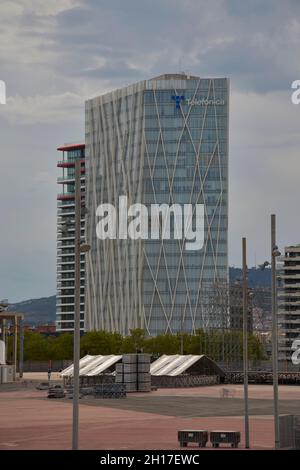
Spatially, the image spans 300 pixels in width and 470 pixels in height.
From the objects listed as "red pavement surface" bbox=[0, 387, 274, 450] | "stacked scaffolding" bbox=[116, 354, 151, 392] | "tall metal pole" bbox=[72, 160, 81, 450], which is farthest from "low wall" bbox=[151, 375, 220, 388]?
"tall metal pole" bbox=[72, 160, 81, 450]

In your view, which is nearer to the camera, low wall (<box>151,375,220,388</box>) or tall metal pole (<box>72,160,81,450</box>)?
tall metal pole (<box>72,160,81,450</box>)

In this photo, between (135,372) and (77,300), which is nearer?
(77,300)

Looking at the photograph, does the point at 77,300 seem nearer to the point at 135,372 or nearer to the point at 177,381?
the point at 135,372

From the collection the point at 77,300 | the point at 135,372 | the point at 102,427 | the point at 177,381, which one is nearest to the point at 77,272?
the point at 77,300

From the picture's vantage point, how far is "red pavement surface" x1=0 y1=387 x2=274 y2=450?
2128 inches

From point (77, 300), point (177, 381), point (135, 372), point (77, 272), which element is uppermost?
point (77, 272)

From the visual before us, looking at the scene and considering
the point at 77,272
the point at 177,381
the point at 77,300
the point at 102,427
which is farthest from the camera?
the point at 177,381

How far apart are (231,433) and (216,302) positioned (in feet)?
426

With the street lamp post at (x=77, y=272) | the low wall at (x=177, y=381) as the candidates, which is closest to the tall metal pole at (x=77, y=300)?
the street lamp post at (x=77, y=272)

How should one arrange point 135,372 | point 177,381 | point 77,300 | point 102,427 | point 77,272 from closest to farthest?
point 77,272 → point 77,300 → point 102,427 → point 135,372 → point 177,381

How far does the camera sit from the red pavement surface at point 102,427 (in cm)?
5406

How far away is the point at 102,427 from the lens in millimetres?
66375

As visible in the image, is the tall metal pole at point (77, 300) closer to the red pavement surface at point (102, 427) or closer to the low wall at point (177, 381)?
the red pavement surface at point (102, 427)

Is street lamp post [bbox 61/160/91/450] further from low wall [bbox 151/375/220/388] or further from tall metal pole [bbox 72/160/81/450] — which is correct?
low wall [bbox 151/375/220/388]
